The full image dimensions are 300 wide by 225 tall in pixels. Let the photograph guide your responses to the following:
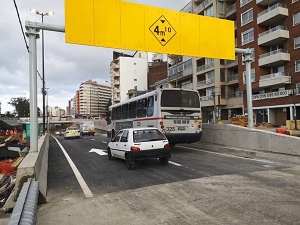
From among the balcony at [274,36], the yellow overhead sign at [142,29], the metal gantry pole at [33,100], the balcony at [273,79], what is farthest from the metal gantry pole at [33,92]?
the balcony at [274,36]

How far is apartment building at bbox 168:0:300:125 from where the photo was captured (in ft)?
115

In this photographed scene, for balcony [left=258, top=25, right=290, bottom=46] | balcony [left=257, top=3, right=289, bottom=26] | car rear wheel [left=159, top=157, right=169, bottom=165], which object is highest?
balcony [left=257, top=3, right=289, bottom=26]

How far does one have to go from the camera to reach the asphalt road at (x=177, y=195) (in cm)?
471

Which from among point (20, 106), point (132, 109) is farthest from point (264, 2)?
point (20, 106)

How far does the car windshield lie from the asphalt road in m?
1.06

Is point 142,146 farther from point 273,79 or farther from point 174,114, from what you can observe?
point 273,79

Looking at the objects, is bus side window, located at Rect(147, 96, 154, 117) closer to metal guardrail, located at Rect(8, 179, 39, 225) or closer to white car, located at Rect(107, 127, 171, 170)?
white car, located at Rect(107, 127, 171, 170)

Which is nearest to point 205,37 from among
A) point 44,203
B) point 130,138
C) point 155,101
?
point 155,101

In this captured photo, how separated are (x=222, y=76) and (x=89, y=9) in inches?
1616

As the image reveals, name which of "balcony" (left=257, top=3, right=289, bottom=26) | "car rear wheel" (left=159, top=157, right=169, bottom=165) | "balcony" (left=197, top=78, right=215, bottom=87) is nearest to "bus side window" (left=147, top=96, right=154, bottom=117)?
"car rear wheel" (left=159, top=157, right=169, bottom=165)

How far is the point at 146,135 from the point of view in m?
9.88

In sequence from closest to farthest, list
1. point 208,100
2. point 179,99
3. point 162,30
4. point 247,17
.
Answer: point 162,30 → point 179,99 → point 247,17 → point 208,100

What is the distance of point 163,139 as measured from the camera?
10008mm

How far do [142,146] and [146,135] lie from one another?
615mm
